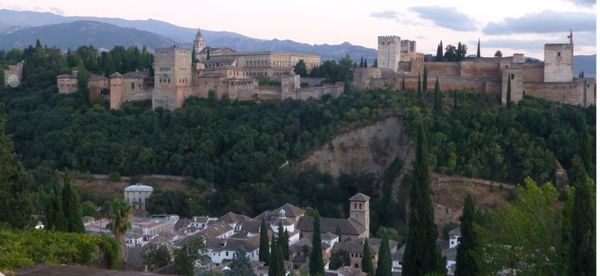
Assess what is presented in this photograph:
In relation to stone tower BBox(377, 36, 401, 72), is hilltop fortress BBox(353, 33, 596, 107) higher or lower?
lower

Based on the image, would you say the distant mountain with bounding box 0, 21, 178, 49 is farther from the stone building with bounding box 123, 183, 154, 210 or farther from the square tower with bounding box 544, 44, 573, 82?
the square tower with bounding box 544, 44, 573, 82

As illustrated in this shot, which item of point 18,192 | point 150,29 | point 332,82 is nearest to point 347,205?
point 332,82

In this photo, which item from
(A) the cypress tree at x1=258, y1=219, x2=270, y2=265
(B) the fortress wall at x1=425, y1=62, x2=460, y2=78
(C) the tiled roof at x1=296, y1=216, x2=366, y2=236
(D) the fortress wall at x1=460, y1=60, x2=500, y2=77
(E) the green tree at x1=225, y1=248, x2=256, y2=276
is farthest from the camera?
(B) the fortress wall at x1=425, y1=62, x2=460, y2=78

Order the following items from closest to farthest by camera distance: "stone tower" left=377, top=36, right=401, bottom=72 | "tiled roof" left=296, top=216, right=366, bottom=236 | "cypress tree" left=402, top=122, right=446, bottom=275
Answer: "cypress tree" left=402, top=122, right=446, bottom=275, "tiled roof" left=296, top=216, right=366, bottom=236, "stone tower" left=377, top=36, right=401, bottom=72

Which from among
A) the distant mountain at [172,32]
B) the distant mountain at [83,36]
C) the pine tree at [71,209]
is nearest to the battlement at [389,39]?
the pine tree at [71,209]

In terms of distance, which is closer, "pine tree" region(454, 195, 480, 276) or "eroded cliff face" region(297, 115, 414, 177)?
"pine tree" region(454, 195, 480, 276)

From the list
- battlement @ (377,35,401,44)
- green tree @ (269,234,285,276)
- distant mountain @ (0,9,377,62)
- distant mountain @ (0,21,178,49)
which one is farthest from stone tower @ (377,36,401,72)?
distant mountain @ (0,21,178,49)

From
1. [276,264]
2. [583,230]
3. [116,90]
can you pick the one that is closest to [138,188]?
[116,90]

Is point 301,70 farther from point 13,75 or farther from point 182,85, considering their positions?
point 13,75
